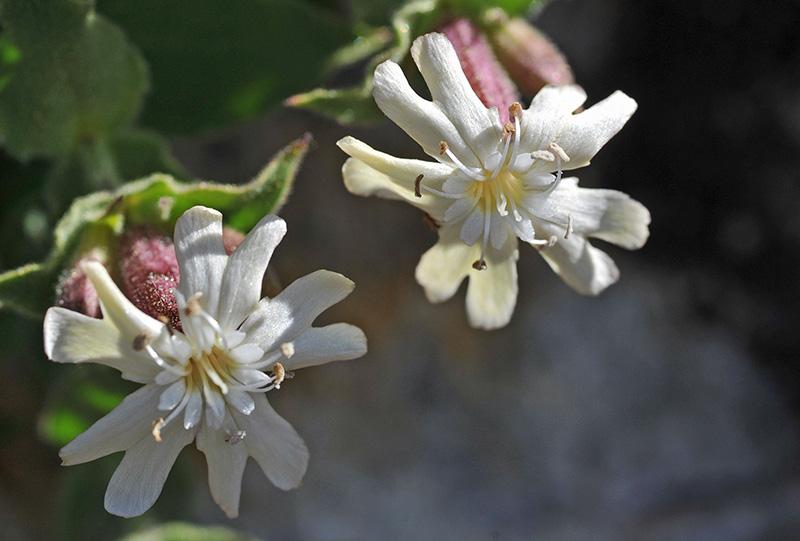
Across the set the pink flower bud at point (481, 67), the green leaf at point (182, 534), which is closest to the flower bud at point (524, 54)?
the pink flower bud at point (481, 67)

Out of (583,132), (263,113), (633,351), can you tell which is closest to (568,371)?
(633,351)

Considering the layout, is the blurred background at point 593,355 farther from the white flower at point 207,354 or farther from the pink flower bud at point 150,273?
the white flower at point 207,354

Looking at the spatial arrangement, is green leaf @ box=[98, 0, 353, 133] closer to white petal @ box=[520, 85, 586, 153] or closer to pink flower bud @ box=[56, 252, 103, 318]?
pink flower bud @ box=[56, 252, 103, 318]

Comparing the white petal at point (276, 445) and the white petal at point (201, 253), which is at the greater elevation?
the white petal at point (201, 253)

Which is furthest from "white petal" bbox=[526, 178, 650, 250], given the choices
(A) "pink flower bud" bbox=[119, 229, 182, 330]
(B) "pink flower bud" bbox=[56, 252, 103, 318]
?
(B) "pink flower bud" bbox=[56, 252, 103, 318]

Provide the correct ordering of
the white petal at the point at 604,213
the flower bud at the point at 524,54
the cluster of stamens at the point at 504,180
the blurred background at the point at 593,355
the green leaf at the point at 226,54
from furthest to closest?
the blurred background at the point at 593,355 → the green leaf at the point at 226,54 → the flower bud at the point at 524,54 → the white petal at the point at 604,213 → the cluster of stamens at the point at 504,180
